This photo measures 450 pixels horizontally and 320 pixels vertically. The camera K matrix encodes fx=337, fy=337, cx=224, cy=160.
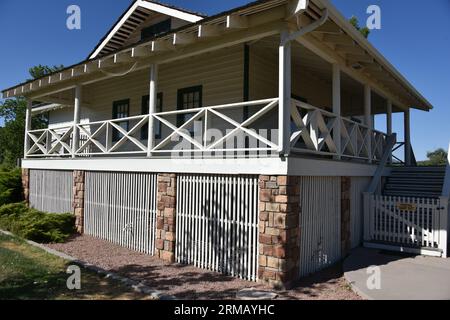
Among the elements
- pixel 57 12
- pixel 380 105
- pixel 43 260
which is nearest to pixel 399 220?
pixel 380 105

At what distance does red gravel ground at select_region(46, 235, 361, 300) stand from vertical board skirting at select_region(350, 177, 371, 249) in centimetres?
190

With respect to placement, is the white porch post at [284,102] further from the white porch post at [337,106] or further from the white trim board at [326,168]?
the white porch post at [337,106]

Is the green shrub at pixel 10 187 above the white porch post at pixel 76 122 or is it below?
below

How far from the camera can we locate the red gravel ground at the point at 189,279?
18.6ft

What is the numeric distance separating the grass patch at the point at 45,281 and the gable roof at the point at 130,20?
6.85 metres

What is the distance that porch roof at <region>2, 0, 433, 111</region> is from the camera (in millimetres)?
6270

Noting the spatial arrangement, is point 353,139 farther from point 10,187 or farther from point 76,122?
point 10,187

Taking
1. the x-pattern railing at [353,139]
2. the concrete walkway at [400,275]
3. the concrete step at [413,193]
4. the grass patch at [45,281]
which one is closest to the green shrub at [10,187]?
the grass patch at [45,281]

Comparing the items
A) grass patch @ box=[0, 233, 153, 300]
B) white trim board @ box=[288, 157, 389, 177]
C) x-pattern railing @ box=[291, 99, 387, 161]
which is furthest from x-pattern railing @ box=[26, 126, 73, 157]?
white trim board @ box=[288, 157, 389, 177]

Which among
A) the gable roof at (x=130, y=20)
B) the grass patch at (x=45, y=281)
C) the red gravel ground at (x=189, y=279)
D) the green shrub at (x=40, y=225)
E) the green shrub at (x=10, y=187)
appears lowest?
the red gravel ground at (x=189, y=279)

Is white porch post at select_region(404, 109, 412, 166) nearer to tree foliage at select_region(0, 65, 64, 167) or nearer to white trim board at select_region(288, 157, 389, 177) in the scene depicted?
white trim board at select_region(288, 157, 389, 177)

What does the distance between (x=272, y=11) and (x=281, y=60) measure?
0.95 m

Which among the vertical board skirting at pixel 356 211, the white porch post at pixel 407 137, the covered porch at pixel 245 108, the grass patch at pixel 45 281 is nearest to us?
the grass patch at pixel 45 281

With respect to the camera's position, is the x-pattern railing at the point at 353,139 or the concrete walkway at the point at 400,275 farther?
the x-pattern railing at the point at 353,139
